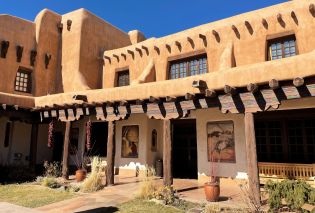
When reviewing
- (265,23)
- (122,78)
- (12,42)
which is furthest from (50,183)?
(265,23)

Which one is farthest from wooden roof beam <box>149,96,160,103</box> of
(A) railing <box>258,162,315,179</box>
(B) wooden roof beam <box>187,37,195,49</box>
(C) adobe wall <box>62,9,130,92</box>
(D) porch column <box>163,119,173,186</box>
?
(C) adobe wall <box>62,9,130,92</box>

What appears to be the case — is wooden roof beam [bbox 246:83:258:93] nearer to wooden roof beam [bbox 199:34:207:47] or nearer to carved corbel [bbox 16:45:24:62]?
wooden roof beam [bbox 199:34:207:47]

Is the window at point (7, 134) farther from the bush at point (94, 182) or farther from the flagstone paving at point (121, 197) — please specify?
the flagstone paving at point (121, 197)

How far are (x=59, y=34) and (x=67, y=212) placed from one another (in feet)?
50.0

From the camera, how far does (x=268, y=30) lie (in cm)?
1273

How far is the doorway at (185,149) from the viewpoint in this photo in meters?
14.5

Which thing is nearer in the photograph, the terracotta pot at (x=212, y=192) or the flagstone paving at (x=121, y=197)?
the flagstone paving at (x=121, y=197)

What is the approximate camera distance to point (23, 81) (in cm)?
1770

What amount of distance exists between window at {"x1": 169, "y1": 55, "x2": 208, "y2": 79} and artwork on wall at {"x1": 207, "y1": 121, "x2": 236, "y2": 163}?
3664mm

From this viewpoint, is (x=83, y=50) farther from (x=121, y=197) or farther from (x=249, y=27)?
(x=121, y=197)

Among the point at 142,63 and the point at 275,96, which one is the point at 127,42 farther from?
the point at 275,96

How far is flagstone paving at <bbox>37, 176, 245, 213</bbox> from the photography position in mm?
8406

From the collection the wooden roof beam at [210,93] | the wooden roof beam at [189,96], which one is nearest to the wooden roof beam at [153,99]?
the wooden roof beam at [189,96]

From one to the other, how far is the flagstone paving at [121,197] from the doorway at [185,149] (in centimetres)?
227
